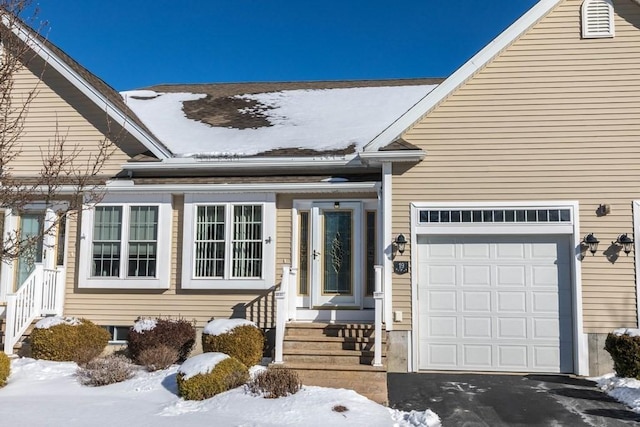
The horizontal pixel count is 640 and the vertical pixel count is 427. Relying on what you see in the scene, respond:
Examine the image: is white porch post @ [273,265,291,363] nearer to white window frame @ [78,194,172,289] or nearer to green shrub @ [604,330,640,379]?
white window frame @ [78,194,172,289]

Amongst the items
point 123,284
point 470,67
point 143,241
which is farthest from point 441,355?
point 123,284

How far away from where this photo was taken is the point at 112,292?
10648mm

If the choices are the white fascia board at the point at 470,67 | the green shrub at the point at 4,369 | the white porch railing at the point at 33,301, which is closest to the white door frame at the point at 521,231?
the white fascia board at the point at 470,67

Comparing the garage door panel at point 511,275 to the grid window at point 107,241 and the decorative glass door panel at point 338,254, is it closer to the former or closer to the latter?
the decorative glass door panel at point 338,254

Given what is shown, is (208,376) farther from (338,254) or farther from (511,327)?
(511,327)

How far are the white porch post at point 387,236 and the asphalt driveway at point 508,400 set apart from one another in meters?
1.11

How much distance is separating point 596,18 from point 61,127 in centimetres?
1013

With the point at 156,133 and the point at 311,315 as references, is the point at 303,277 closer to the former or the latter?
the point at 311,315

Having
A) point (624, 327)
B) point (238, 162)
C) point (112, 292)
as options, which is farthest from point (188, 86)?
→ point (624, 327)

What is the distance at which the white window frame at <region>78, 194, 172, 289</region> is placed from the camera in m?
10.5

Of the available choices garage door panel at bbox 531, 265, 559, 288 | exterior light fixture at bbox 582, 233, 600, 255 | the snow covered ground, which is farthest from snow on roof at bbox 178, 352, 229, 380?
exterior light fixture at bbox 582, 233, 600, 255

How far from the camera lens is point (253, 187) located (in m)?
10.3

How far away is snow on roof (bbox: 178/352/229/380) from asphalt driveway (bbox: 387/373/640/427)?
94.3 inches

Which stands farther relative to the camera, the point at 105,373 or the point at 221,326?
the point at 221,326
